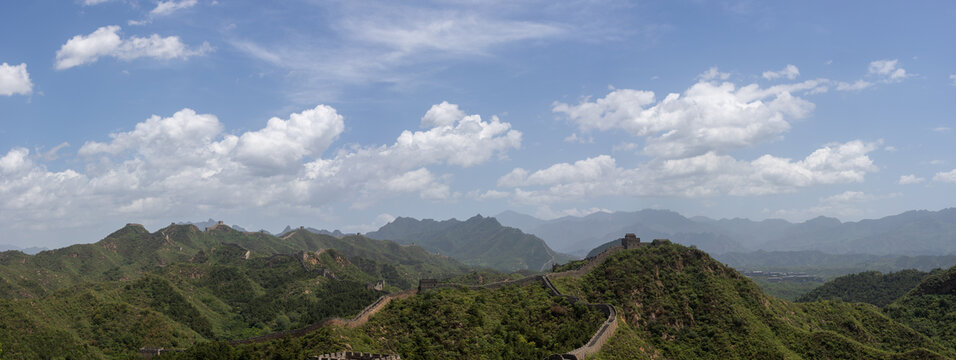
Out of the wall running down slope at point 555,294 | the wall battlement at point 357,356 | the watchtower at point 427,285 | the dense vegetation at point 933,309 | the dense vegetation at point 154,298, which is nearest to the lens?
the wall battlement at point 357,356

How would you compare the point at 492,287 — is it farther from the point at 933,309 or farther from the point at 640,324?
the point at 933,309

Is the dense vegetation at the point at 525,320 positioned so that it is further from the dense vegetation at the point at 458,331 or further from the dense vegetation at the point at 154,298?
Result: the dense vegetation at the point at 154,298

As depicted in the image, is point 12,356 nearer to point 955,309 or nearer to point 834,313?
point 834,313

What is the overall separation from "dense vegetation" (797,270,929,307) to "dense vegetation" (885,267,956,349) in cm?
4140

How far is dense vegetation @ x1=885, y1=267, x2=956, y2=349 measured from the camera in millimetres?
91438

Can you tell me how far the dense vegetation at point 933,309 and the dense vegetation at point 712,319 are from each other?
10100 mm

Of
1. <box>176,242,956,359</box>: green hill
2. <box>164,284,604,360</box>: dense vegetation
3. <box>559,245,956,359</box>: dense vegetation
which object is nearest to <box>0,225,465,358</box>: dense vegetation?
<box>164,284,604,360</box>: dense vegetation

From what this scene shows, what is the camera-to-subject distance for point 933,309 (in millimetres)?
100312

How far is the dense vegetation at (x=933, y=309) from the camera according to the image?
9144 centimetres

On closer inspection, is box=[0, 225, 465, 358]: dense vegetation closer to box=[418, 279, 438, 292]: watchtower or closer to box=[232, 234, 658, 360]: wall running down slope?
box=[418, 279, 438, 292]: watchtower

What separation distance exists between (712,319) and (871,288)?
4885 inches

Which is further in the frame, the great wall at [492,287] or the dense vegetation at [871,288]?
the dense vegetation at [871,288]

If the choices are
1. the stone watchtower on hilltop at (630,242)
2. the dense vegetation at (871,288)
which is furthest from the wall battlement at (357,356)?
the dense vegetation at (871,288)

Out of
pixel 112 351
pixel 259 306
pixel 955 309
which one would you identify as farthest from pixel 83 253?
pixel 955 309
